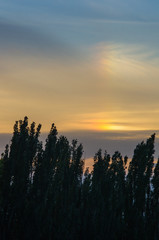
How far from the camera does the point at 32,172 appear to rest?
81.8 m

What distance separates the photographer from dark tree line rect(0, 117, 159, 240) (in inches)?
2911

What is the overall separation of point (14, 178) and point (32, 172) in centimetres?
442

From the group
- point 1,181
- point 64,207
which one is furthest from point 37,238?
point 1,181

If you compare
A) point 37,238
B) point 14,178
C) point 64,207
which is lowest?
point 37,238

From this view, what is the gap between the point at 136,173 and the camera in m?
82.6

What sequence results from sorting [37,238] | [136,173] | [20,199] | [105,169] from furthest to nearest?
[105,169]
[136,173]
[20,199]
[37,238]

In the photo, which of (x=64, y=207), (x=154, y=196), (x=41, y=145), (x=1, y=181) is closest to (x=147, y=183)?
(x=154, y=196)

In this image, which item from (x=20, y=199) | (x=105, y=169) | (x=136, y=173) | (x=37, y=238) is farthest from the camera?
(x=105, y=169)

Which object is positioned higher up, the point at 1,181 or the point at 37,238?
the point at 1,181

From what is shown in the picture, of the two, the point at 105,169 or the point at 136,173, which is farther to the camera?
the point at 105,169

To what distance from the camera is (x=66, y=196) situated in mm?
82500

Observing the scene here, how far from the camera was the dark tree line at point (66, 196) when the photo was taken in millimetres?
73938

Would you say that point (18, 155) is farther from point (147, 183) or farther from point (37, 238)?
point (147, 183)

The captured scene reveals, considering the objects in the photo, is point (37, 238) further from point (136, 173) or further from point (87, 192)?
point (136, 173)
